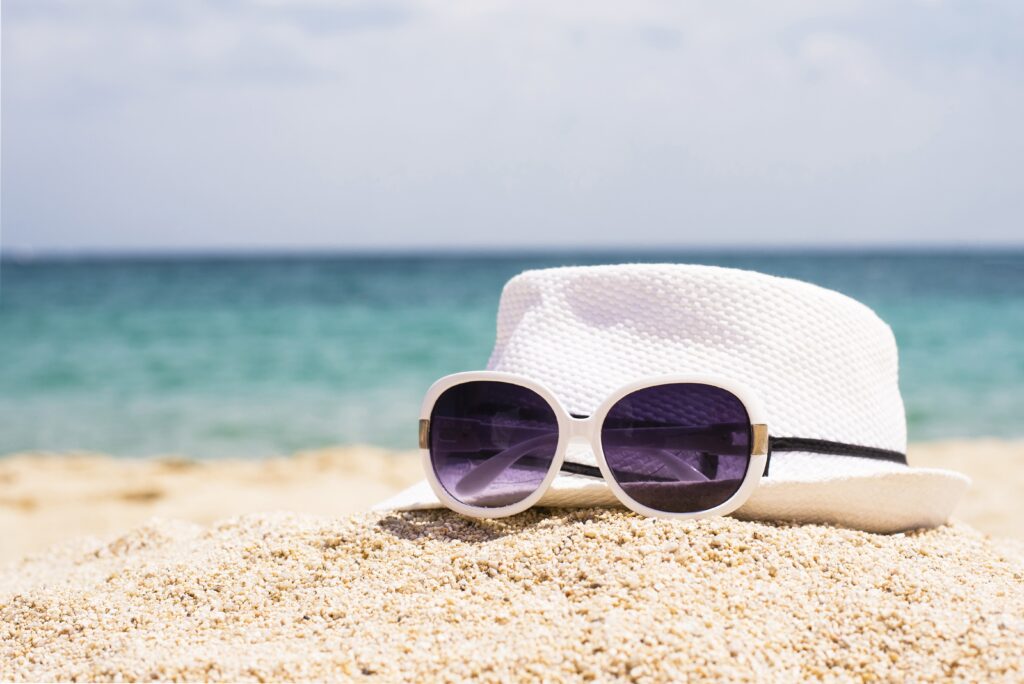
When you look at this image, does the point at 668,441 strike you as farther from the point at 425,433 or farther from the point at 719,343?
the point at 425,433

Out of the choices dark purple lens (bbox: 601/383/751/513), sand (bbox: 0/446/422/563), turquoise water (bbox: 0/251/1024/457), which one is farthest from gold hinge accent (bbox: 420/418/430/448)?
turquoise water (bbox: 0/251/1024/457)

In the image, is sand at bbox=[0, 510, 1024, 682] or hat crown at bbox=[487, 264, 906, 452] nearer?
sand at bbox=[0, 510, 1024, 682]

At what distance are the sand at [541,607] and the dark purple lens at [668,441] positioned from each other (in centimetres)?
6

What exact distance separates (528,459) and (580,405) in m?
0.16

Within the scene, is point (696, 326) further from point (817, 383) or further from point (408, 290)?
point (408, 290)

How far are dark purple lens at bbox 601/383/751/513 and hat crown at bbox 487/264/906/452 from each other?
13 centimetres

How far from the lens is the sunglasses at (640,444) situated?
1.62 m

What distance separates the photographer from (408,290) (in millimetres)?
21125

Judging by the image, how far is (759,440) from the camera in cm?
161

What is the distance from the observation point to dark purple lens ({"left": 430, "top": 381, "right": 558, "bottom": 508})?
1.68m

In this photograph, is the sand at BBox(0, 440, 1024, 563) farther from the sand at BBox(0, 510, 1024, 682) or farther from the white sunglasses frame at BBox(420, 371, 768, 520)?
the white sunglasses frame at BBox(420, 371, 768, 520)

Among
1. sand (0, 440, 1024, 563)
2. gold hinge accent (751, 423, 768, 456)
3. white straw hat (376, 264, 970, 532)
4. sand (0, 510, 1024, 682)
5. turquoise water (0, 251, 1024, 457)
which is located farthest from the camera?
turquoise water (0, 251, 1024, 457)

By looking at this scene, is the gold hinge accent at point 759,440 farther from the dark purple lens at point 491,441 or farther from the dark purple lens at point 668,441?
the dark purple lens at point 491,441

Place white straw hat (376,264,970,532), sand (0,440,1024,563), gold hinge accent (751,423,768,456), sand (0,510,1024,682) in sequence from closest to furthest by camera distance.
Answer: sand (0,510,1024,682) → gold hinge accent (751,423,768,456) → white straw hat (376,264,970,532) → sand (0,440,1024,563)
